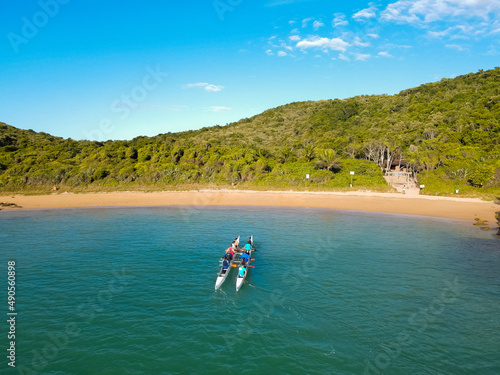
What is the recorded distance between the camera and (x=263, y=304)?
15008 mm

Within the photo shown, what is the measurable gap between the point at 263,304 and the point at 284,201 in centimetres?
3223

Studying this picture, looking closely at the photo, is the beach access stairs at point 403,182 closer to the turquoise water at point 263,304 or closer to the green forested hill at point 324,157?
the green forested hill at point 324,157

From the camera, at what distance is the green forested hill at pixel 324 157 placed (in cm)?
5097

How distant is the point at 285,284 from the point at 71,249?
60.3 ft

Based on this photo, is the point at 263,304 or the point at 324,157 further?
the point at 324,157

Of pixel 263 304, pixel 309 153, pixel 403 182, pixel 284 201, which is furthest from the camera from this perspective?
pixel 309 153

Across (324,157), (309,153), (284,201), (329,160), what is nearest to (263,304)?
(284,201)

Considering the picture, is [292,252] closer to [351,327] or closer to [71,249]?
[351,327]

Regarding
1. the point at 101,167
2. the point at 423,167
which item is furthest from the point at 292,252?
the point at 101,167

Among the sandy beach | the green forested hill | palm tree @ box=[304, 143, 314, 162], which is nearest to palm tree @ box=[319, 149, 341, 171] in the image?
the green forested hill

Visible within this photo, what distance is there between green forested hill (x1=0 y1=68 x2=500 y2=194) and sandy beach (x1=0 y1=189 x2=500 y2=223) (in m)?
4.45

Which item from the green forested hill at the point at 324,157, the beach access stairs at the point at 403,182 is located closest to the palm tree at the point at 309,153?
the green forested hill at the point at 324,157

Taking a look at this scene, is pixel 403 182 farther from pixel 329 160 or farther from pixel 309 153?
pixel 309 153

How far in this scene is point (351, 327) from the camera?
1288 cm
